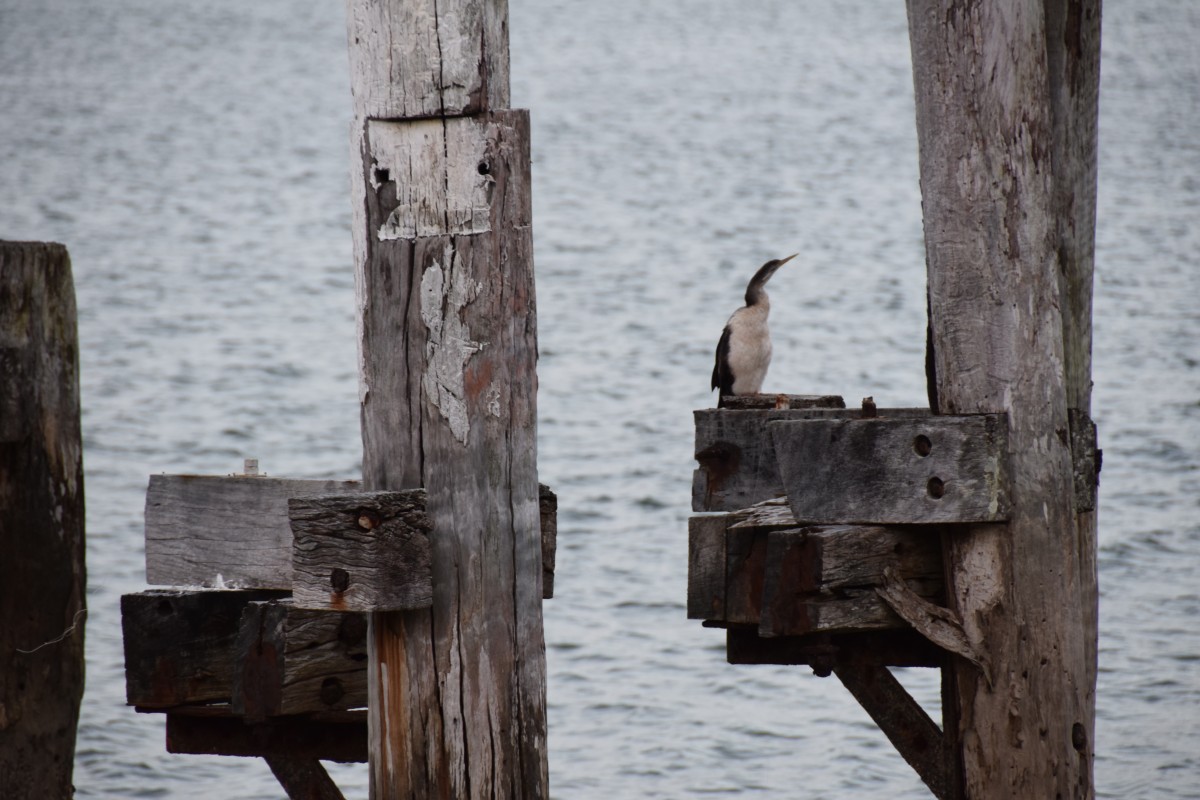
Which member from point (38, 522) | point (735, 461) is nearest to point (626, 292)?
point (735, 461)

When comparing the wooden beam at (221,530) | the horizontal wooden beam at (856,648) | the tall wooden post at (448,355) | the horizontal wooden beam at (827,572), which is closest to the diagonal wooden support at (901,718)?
the horizontal wooden beam at (856,648)

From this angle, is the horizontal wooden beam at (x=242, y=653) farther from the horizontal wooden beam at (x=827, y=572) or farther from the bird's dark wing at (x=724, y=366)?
the bird's dark wing at (x=724, y=366)

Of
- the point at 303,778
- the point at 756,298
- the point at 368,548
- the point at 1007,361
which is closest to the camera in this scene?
the point at 368,548

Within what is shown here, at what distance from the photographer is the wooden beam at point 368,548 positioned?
12.1ft

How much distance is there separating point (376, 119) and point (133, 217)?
26.9 m

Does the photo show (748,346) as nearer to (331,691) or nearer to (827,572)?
(827,572)

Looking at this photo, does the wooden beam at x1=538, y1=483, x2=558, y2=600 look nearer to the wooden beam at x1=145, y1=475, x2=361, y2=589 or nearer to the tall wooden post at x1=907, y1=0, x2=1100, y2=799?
the wooden beam at x1=145, y1=475, x2=361, y2=589

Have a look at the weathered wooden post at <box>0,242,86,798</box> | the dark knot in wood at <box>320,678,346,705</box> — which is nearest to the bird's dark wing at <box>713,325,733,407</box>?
the weathered wooden post at <box>0,242,86,798</box>

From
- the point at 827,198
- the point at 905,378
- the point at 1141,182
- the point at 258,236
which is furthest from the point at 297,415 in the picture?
the point at 1141,182

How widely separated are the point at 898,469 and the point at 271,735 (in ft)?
6.10

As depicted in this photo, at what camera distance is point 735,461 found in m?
5.46

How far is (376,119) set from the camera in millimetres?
3785

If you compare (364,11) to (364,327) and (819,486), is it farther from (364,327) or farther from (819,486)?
(819,486)

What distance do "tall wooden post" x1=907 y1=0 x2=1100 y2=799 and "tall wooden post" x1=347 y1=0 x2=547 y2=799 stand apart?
123 centimetres
